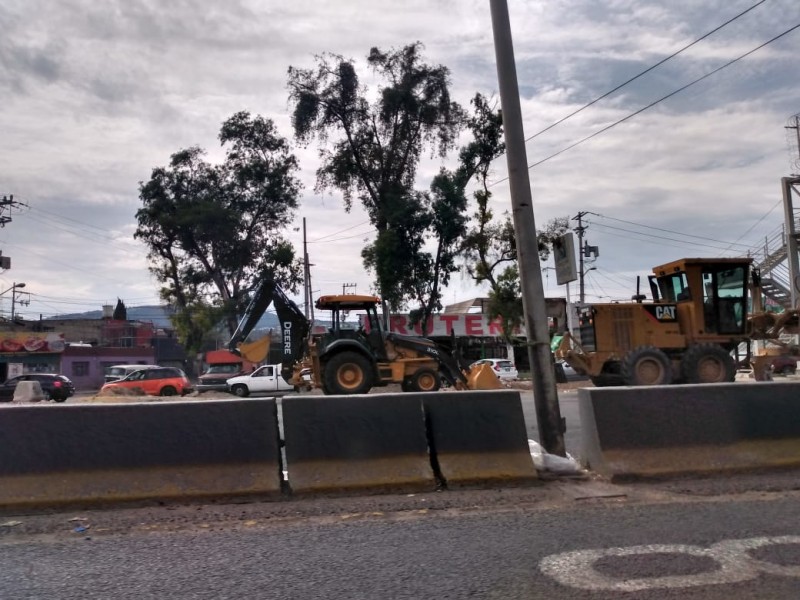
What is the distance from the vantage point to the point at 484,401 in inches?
264

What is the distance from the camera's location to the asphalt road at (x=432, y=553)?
165 inches

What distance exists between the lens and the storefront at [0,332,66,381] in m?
50.0

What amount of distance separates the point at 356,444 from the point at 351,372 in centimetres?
990

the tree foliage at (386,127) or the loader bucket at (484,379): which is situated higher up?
the tree foliage at (386,127)

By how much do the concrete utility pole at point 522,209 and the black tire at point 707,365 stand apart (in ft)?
29.7

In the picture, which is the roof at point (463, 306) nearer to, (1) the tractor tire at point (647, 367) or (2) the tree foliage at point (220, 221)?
(2) the tree foliage at point (220, 221)

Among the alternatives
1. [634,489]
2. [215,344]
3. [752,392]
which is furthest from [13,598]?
[215,344]

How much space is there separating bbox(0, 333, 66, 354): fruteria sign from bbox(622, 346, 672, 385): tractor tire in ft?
153

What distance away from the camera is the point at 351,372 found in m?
16.3

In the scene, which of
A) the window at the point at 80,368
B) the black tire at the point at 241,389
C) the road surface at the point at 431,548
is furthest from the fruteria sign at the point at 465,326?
the road surface at the point at 431,548

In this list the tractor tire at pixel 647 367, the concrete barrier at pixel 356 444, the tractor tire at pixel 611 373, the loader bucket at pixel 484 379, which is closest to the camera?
the concrete barrier at pixel 356 444

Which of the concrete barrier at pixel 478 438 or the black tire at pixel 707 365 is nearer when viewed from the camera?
the concrete barrier at pixel 478 438

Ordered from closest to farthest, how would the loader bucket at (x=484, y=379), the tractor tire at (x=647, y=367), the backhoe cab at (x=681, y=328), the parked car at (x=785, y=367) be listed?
the tractor tire at (x=647, y=367) → the backhoe cab at (x=681, y=328) → the loader bucket at (x=484, y=379) → the parked car at (x=785, y=367)

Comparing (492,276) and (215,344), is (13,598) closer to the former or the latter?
(492,276)
